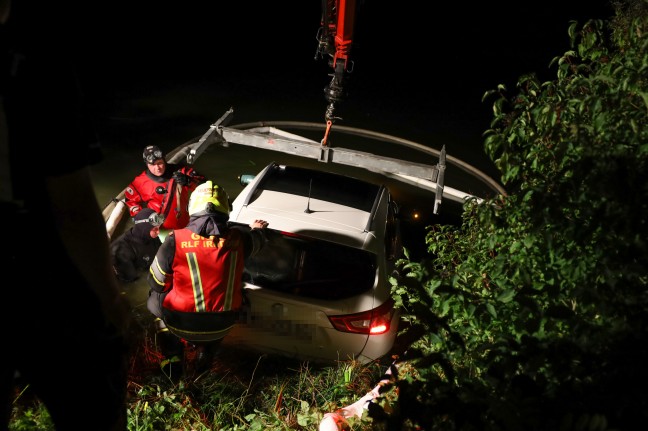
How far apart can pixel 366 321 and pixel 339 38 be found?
2873mm

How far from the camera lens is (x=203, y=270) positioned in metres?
3.88

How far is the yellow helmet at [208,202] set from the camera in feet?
12.4

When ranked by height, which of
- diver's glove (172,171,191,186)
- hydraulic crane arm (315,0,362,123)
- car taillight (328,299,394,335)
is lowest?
car taillight (328,299,394,335)

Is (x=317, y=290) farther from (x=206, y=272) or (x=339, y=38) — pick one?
(x=339, y=38)

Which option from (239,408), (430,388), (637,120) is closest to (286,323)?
(239,408)

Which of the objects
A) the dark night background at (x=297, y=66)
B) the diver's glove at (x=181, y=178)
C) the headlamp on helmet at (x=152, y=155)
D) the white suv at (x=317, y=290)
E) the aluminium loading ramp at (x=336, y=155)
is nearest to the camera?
the white suv at (x=317, y=290)

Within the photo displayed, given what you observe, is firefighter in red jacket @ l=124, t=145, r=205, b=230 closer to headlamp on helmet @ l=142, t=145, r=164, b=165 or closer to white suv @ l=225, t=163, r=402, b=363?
headlamp on helmet @ l=142, t=145, r=164, b=165

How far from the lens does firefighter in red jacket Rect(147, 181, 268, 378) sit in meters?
3.83

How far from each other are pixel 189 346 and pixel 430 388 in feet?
10.1

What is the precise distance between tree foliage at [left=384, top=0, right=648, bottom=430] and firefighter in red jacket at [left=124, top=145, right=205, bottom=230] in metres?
3.04

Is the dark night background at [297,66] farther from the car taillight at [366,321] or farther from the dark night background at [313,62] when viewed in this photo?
the car taillight at [366,321]

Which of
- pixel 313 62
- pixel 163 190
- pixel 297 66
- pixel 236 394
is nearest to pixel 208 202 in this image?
pixel 236 394

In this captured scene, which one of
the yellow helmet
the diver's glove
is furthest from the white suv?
the diver's glove

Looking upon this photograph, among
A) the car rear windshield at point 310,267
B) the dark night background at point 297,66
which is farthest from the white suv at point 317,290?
the dark night background at point 297,66
